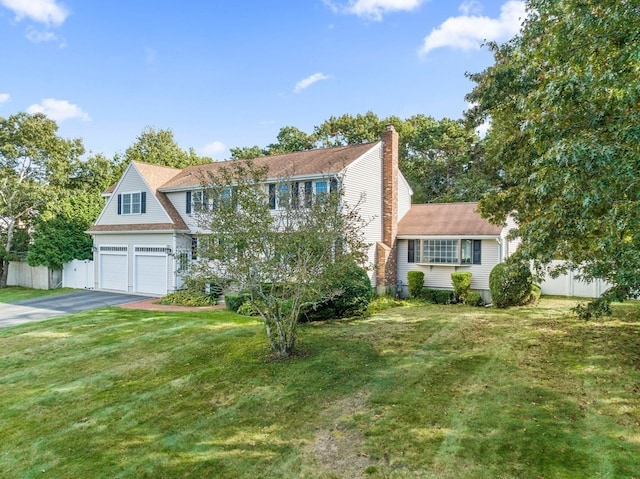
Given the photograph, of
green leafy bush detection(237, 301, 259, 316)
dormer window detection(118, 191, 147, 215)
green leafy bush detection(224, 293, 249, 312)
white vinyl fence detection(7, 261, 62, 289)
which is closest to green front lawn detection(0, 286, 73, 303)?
white vinyl fence detection(7, 261, 62, 289)

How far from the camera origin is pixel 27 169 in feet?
99.9

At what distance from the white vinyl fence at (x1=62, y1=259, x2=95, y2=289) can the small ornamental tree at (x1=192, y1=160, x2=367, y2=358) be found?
59.7 feet

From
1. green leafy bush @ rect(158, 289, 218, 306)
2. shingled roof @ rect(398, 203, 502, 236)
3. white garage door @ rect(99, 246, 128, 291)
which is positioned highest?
shingled roof @ rect(398, 203, 502, 236)

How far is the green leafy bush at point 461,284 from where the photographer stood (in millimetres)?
18828

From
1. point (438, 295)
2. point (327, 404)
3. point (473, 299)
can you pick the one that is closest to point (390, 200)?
point (438, 295)

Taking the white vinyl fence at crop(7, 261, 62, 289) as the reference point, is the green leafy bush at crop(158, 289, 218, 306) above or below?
below

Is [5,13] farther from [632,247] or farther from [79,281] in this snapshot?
[632,247]

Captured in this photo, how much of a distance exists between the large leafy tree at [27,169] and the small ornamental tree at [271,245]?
79.3 feet

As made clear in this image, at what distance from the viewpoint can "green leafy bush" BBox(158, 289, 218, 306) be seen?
1875cm

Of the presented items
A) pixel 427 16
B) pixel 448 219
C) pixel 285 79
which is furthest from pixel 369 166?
pixel 285 79

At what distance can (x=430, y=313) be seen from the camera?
1625 cm

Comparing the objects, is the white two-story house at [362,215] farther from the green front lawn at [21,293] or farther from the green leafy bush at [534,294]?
the green front lawn at [21,293]

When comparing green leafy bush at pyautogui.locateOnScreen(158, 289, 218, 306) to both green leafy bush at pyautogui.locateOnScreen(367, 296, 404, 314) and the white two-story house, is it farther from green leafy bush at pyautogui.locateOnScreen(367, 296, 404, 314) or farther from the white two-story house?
green leafy bush at pyautogui.locateOnScreen(367, 296, 404, 314)

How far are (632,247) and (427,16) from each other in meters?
11.3
